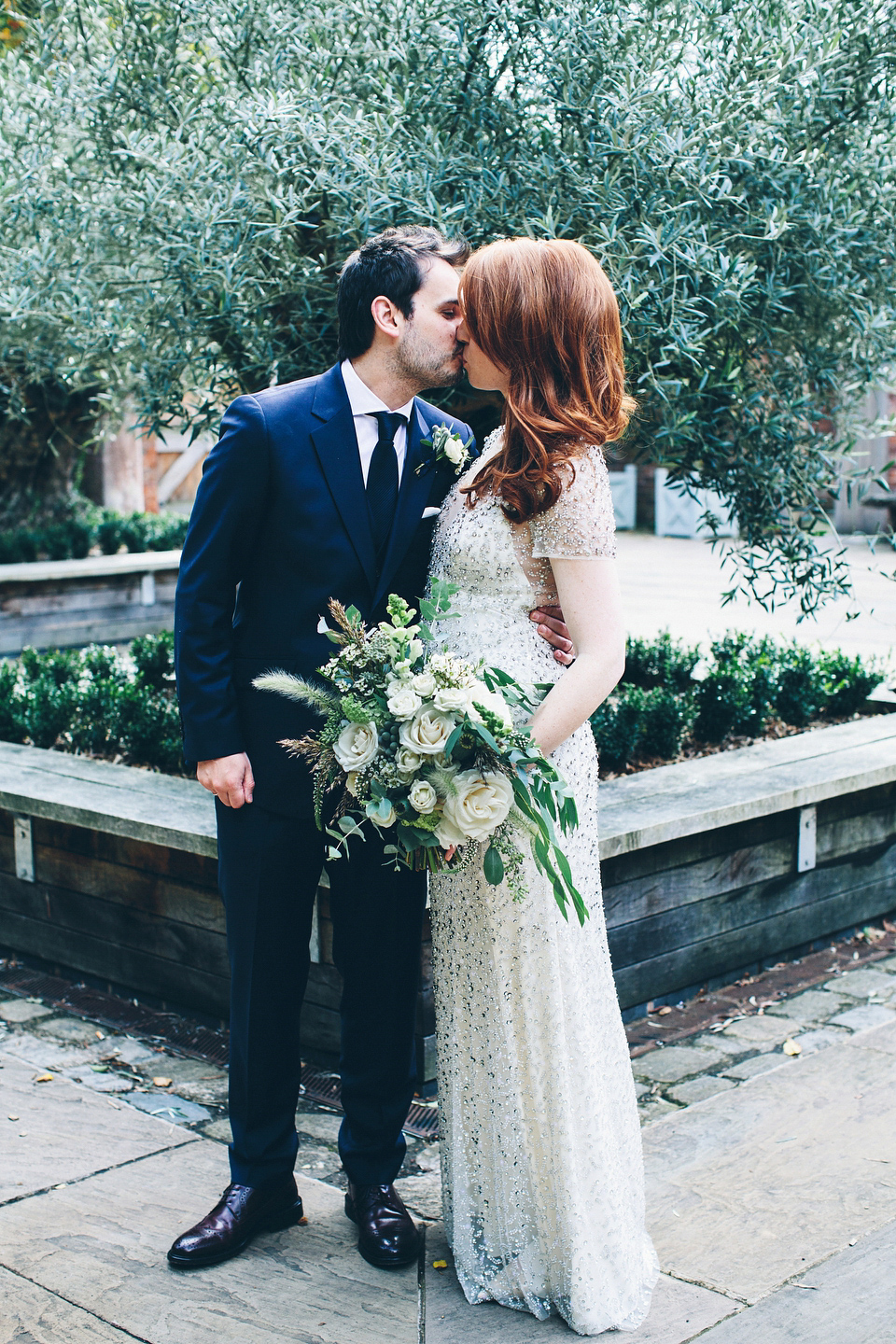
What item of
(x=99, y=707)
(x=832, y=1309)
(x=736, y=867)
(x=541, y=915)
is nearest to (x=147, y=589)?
(x=99, y=707)

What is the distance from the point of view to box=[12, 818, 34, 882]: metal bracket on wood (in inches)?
174

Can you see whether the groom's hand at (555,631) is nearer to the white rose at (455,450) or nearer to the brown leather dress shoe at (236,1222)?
the white rose at (455,450)

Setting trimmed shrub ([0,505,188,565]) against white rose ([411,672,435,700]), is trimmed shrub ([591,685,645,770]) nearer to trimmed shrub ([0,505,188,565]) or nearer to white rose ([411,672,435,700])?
white rose ([411,672,435,700])

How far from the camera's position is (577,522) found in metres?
2.38

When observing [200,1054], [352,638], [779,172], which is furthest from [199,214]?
[200,1054]

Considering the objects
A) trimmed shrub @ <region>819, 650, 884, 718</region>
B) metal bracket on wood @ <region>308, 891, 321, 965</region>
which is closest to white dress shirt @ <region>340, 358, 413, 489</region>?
metal bracket on wood @ <region>308, 891, 321, 965</region>

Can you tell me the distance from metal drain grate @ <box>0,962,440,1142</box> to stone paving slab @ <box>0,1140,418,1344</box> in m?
0.48

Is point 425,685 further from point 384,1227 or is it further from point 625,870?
point 625,870

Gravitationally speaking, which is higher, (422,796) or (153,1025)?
(422,796)

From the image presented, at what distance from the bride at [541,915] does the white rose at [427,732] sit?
277mm

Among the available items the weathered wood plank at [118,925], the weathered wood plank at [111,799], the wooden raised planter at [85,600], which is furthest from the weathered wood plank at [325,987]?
the wooden raised planter at [85,600]

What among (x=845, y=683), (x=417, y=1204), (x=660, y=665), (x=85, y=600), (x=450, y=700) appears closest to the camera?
(x=450, y=700)

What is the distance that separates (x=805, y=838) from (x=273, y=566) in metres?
2.57

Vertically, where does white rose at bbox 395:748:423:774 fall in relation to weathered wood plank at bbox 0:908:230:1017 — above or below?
above
